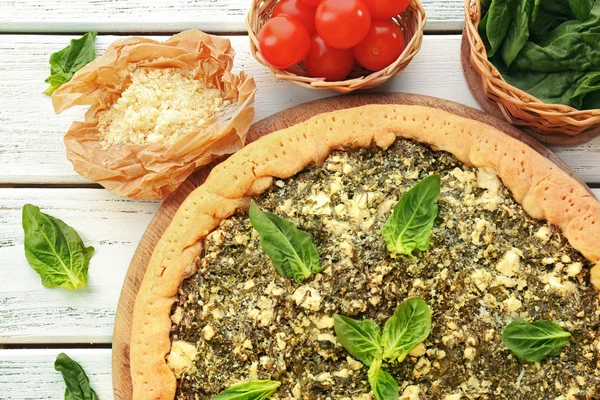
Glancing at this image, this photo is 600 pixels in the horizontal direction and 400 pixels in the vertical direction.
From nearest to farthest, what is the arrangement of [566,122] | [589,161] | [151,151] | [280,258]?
[280,258] → [566,122] → [151,151] → [589,161]

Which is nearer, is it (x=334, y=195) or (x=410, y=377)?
(x=410, y=377)

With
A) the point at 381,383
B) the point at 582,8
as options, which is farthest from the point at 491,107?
the point at 381,383

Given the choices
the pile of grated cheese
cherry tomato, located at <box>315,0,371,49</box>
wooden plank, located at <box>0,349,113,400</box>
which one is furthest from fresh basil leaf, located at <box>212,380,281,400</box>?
cherry tomato, located at <box>315,0,371,49</box>

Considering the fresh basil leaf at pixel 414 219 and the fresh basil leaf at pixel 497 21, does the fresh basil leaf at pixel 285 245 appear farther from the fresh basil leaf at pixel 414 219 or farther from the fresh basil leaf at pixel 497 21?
the fresh basil leaf at pixel 497 21

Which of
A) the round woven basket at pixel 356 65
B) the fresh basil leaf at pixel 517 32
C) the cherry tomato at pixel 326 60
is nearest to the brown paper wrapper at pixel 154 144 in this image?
the round woven basket at pixel 356 65

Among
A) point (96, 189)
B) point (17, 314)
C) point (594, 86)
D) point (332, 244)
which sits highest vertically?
point (594, 86)

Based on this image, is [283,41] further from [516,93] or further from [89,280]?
[89,280]

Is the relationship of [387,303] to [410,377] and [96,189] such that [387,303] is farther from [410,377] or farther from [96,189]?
[96,189]

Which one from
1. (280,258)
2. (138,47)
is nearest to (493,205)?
(280,258)
